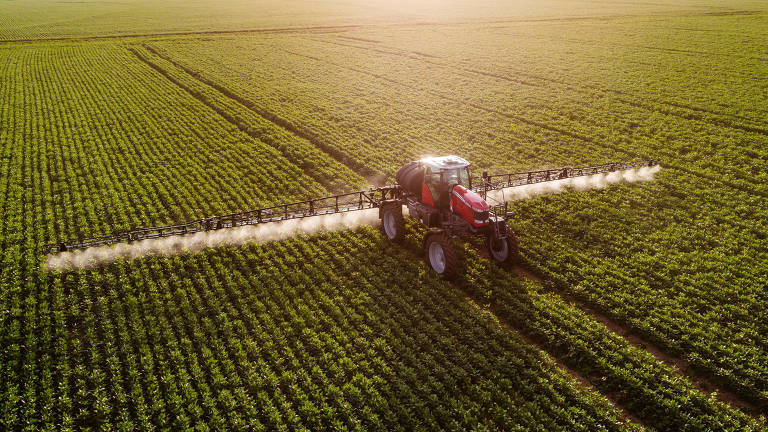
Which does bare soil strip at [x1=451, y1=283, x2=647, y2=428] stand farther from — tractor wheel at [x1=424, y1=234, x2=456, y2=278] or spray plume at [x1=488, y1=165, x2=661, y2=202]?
spray plume at [x1=488, y1=165, x2=661, y2=202]

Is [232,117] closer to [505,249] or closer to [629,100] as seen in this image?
[505,249]

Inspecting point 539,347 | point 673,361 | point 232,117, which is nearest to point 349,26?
point 232,117

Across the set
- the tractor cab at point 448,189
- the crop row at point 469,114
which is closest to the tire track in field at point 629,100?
the crop row at point 469,114

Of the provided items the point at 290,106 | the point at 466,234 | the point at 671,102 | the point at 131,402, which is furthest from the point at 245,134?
the point at 671,102

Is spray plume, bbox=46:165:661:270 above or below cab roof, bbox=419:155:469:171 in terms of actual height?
below

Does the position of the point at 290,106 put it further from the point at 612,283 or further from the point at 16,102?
the point at 612,283

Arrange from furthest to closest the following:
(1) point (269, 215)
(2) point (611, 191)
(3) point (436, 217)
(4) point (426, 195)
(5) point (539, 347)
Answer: (2) point (611, 191) < (1) point (269, 215) < (4) point (426, 195) < (3) point (436, 217) < (5) point (539, 347)

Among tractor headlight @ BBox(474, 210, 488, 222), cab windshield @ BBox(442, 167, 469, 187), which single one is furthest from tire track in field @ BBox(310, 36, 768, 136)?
tractor headlight @ BBox(474, 210, 488, 222)
